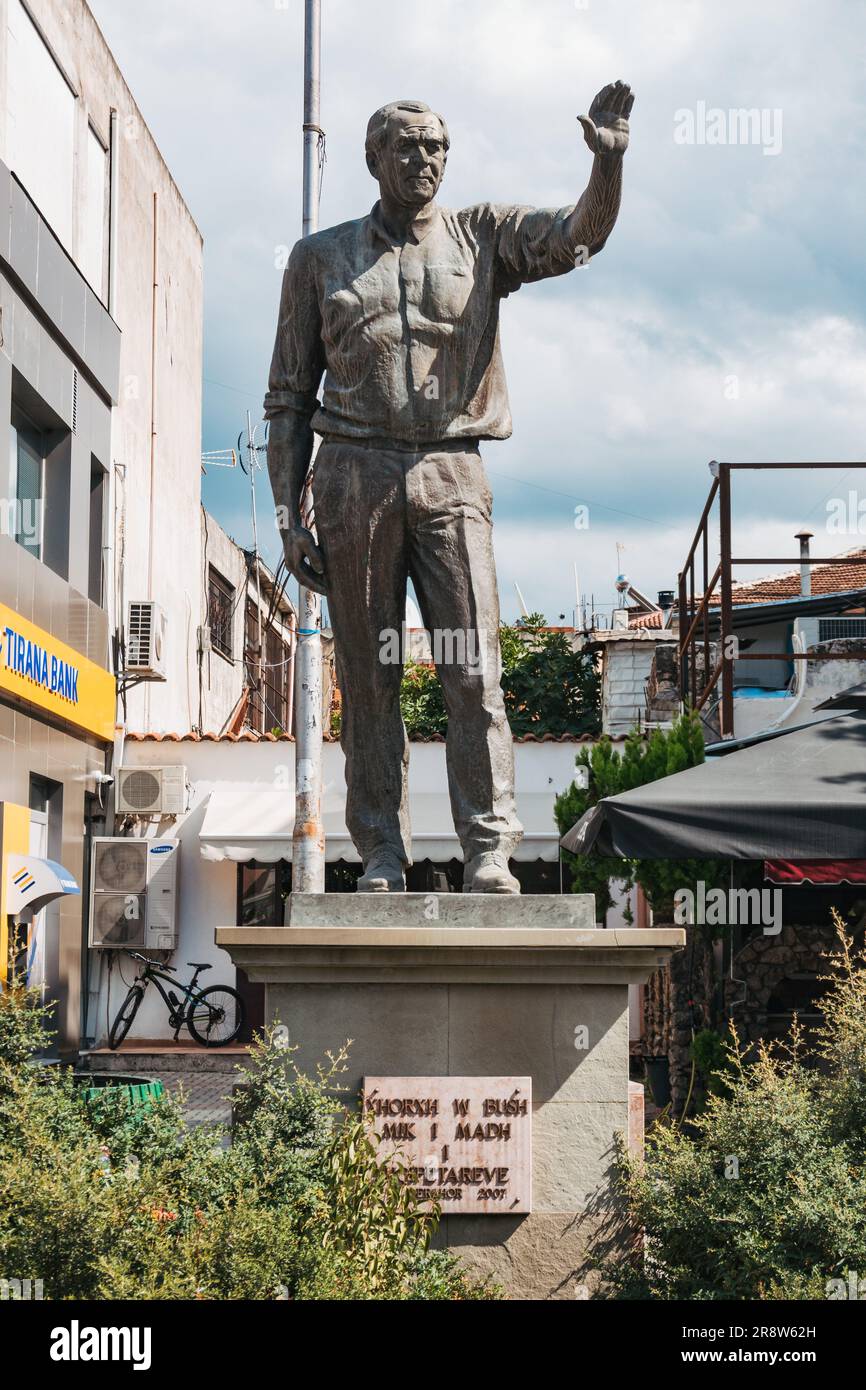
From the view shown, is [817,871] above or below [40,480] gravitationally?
below

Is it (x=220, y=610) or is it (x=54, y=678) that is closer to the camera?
(x=54, y=678)

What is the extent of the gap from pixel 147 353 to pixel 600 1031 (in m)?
16.9

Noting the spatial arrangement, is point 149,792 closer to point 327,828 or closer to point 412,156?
point 327,828

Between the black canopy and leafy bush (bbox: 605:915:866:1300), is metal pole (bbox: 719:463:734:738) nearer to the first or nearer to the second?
the black canopy

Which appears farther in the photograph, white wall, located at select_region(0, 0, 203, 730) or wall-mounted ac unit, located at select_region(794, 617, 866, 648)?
wall-mounted ac unit, located at select_region(794, 617, 866, 648)

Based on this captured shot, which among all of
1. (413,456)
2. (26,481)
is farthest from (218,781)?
(413,456)

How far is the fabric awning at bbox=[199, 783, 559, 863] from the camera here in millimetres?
17203

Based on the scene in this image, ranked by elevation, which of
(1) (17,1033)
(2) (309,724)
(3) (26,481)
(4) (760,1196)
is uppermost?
(3) (26,481)

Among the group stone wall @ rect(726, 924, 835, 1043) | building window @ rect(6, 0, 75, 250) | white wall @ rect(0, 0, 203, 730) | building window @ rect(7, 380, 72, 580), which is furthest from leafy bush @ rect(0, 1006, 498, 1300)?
building window @ rect(6, 0, 75, 250)

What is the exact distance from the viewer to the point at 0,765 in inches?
533

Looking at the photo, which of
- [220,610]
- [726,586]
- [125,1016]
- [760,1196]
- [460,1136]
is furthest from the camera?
[220,610]

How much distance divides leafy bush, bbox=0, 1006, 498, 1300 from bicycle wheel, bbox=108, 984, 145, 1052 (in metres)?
12.9

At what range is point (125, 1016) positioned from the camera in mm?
18125

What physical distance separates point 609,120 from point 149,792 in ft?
46.2
